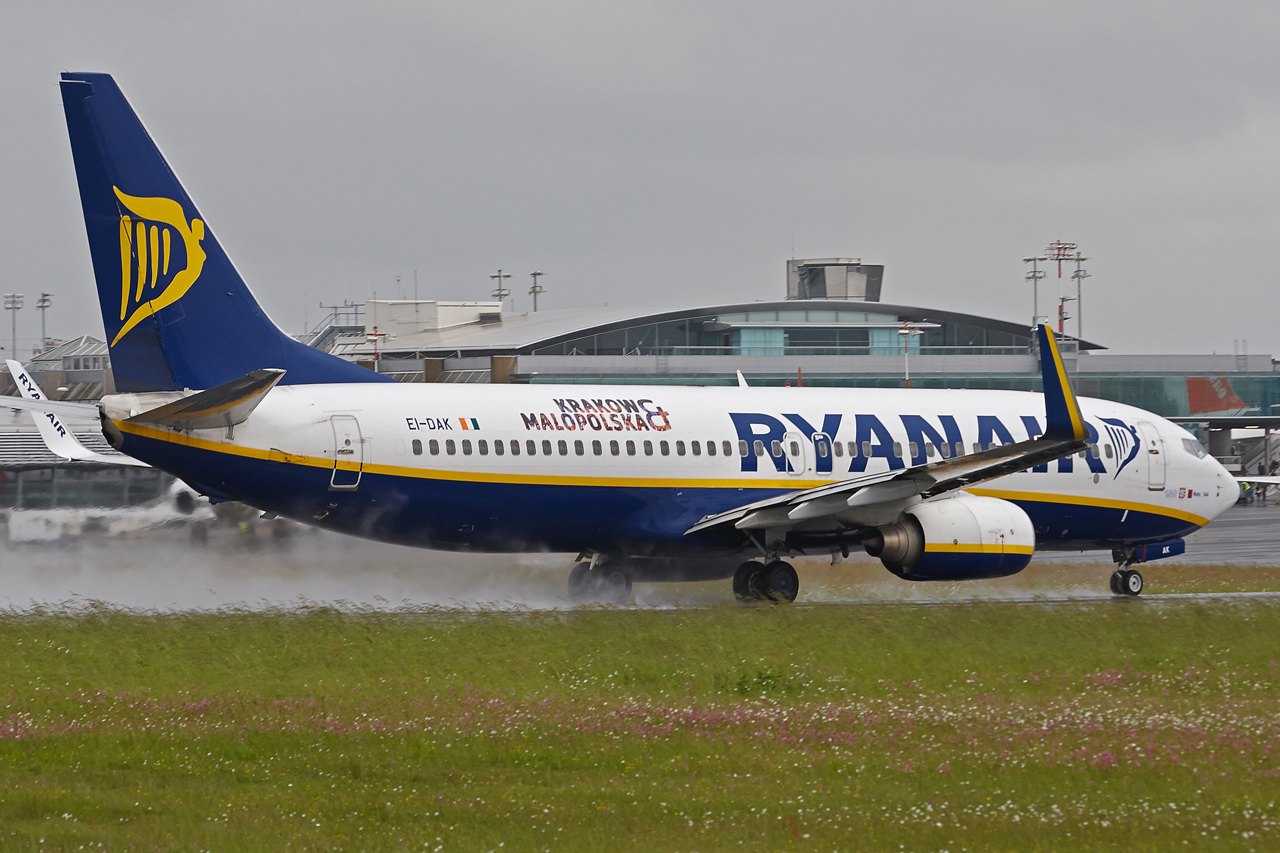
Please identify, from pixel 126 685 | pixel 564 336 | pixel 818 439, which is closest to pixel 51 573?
pixel 126 685

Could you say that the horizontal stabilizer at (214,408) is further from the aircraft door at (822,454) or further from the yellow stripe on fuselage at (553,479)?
the aircraft door at (822,454)

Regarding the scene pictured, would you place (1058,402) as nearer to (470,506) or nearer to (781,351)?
(470,506)

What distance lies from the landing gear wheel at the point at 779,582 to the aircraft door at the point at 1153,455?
8.11 m

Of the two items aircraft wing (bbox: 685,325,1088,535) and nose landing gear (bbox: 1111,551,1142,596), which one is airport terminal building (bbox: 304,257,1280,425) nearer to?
nose landing gear (bbox: 1111,551,1142,596)

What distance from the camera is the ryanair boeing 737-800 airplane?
67.5 feet

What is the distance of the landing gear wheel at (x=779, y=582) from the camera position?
24203 millimetres

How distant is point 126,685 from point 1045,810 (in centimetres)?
960

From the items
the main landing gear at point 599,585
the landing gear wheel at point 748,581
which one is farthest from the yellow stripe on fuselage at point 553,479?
the main landing gear at point 599,585

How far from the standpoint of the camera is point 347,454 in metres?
21.3

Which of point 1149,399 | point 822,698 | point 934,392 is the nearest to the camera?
point 822,698

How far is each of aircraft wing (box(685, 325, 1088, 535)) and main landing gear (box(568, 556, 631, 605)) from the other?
206 cm

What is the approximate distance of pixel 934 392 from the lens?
2800 centimetres

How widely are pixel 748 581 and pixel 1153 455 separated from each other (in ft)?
29.3

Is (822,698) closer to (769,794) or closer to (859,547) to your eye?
(769,794)
